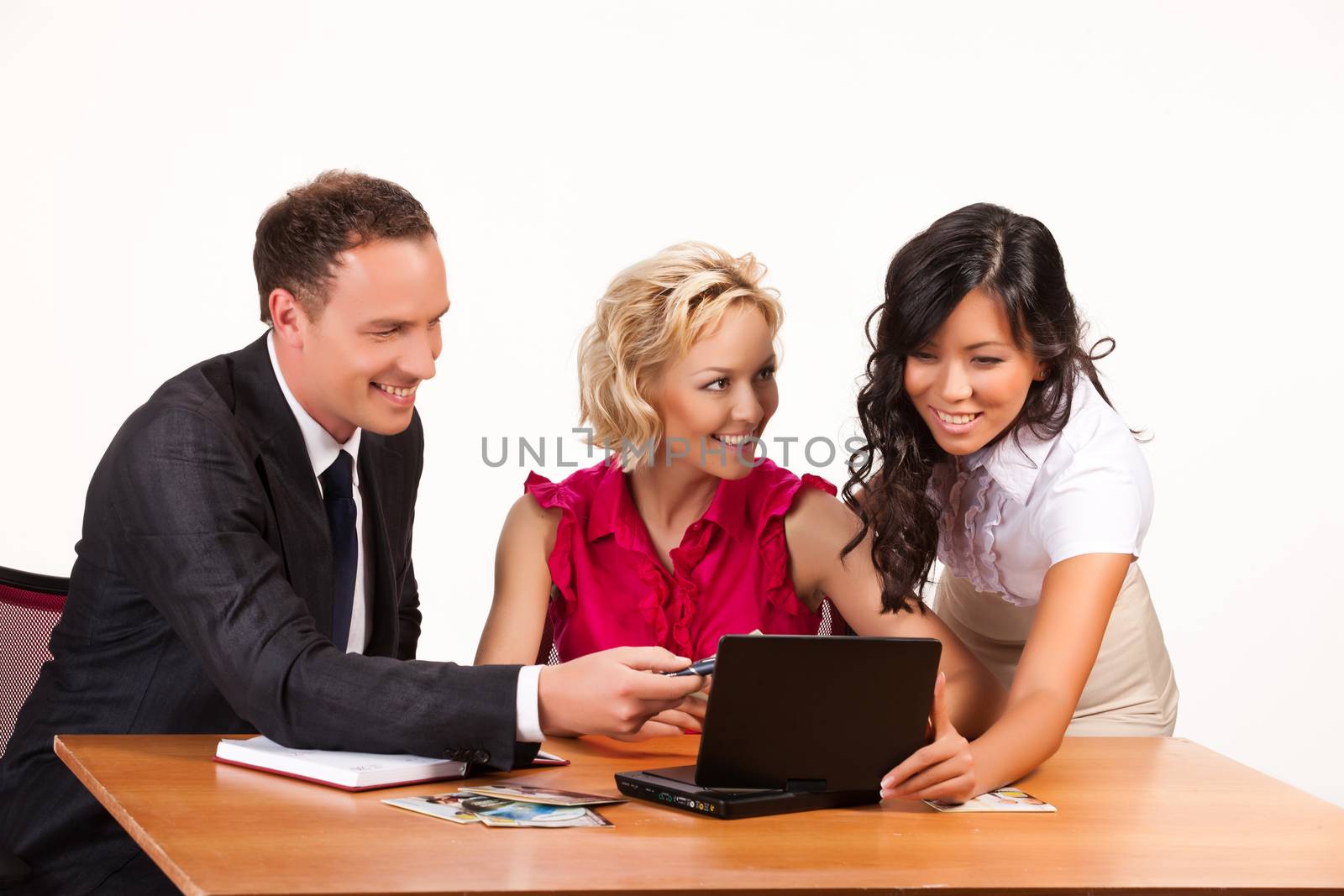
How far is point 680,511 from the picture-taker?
254 centimetres

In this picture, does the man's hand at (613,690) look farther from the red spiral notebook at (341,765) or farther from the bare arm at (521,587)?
the bare arm at (521,587)

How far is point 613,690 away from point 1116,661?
1.33 meters

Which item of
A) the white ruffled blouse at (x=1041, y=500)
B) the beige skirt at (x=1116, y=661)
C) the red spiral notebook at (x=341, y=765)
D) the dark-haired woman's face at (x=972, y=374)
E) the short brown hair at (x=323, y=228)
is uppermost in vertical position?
the short brown hair at (x=323, y=228)

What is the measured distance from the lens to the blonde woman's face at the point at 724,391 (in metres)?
2.33

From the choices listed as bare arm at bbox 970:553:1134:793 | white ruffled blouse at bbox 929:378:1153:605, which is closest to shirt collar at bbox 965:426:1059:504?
white ruffled blouse at bbox 929:378:1153:605

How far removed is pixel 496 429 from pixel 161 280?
1.09 metres

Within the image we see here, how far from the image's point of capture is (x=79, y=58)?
13.6 ft

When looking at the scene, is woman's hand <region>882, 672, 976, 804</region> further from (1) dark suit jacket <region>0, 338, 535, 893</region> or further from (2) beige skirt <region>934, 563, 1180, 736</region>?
(2) beige skirt <region>934, 563, 1180, 736</region>

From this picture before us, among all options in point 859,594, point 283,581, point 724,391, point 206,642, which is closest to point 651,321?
point 724,391

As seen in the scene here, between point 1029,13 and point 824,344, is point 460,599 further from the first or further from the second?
point 1029,13

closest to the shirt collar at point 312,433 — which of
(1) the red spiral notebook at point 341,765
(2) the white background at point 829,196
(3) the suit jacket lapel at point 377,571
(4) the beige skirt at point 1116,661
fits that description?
(3) the suit jacket lapel at point 377,571

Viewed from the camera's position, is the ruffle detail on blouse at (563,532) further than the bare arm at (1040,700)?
Yes

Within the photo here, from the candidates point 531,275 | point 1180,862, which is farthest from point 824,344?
point 1180,862

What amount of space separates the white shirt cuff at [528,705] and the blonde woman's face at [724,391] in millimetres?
750
